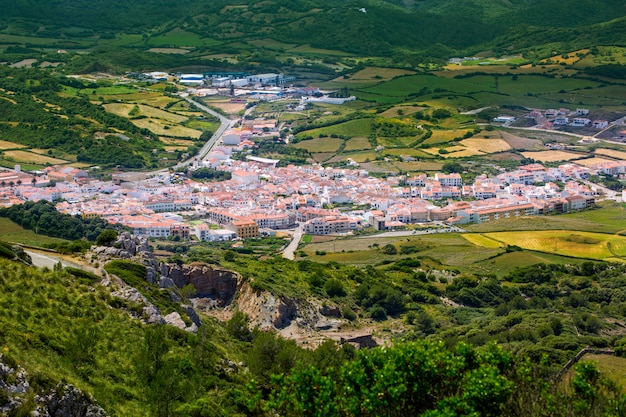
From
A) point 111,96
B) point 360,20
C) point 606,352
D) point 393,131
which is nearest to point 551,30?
point 360,20

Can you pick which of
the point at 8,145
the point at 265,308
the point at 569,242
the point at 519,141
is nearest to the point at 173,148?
the point at 8,145

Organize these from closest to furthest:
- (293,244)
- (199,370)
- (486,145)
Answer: (199,370) < (293,244) < (486,145)

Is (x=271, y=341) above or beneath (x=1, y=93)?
beneath

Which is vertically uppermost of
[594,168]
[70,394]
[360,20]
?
[360,20]

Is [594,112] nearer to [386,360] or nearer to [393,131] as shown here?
[393,131]

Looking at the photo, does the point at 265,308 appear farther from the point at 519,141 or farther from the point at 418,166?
the point at 519,141

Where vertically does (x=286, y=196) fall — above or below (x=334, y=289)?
below
